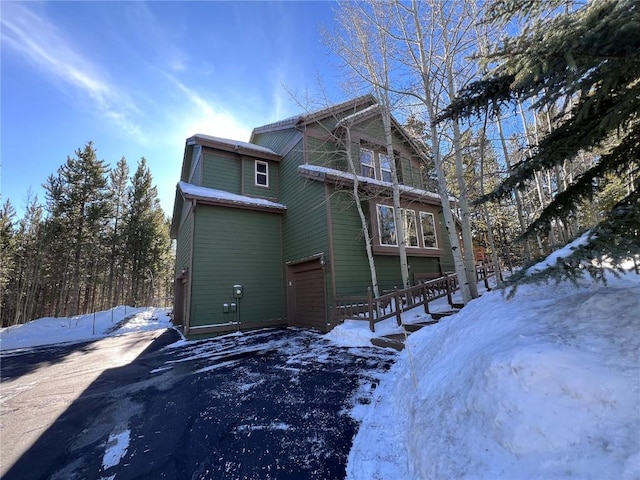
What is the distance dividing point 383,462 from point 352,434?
0.58 metres

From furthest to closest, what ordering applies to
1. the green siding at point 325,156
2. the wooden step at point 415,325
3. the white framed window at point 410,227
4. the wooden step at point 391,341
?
the green siding at point 325,156 → the white framed window at point 410,227 → the wooden step at point 415,325 → the wooden step at point 391,341

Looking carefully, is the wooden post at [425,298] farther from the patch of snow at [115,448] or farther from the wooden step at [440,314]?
the patch of snow at [115,448]

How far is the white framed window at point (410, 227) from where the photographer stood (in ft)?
35.7

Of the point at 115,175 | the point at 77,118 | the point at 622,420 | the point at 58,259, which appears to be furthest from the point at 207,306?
the point at 115,175

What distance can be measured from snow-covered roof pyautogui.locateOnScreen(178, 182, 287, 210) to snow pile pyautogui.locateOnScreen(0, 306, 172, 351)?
8.28 metres

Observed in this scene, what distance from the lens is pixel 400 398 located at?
3676 mm

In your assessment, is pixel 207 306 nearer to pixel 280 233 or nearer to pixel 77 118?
pixel 280 233

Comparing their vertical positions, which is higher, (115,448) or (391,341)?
(391,341)

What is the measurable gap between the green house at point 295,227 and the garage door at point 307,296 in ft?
0.13

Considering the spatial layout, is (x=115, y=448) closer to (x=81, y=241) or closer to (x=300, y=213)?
(x=300, y=213)

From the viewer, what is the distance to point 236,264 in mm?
10484

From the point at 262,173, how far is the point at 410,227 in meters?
7.05

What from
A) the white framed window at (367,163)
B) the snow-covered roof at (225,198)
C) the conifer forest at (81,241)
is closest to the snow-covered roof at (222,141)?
the snow-covered roof at (225,198)

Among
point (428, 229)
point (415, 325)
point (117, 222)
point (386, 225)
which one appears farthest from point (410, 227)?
point (117, 222)
